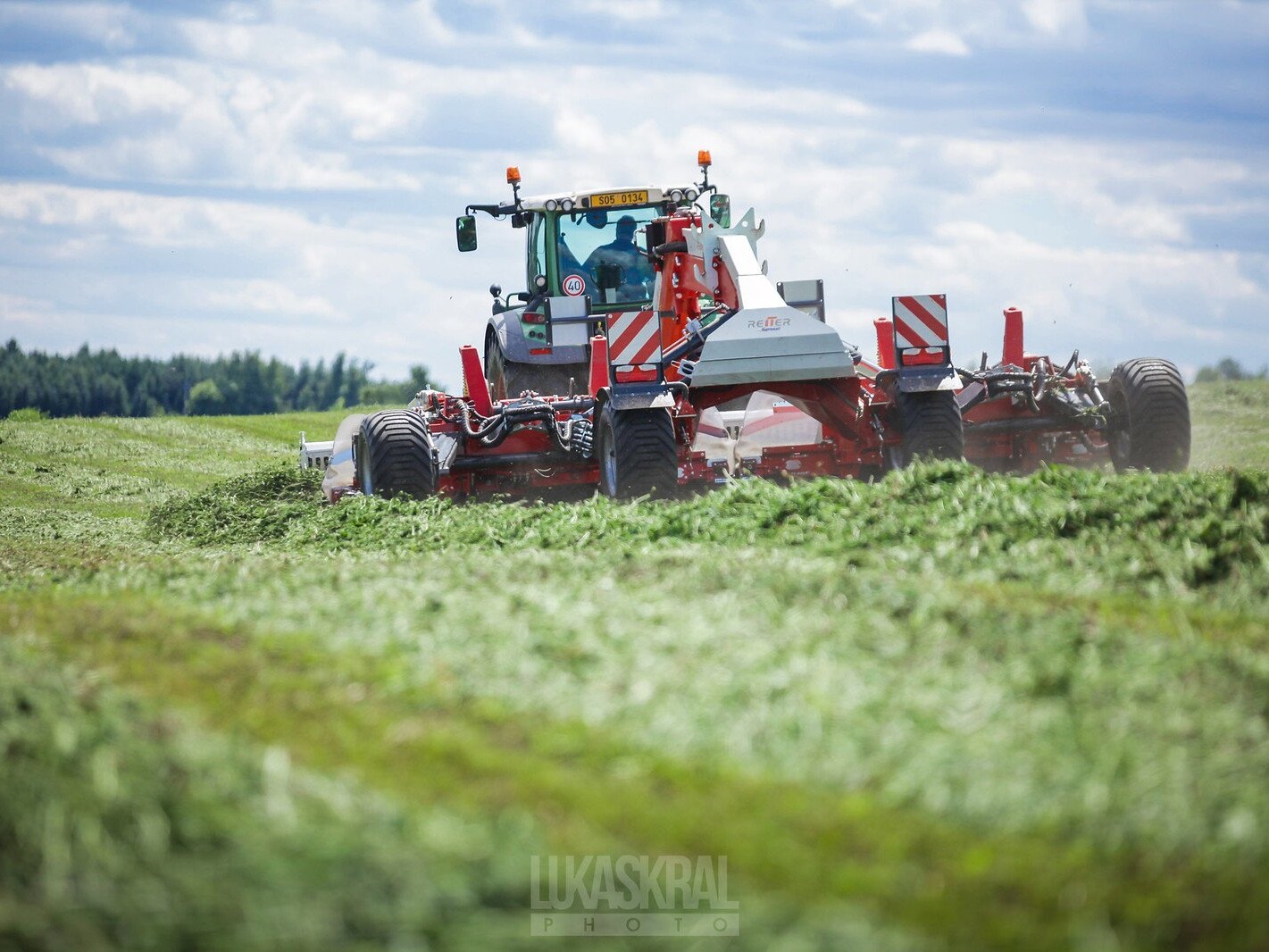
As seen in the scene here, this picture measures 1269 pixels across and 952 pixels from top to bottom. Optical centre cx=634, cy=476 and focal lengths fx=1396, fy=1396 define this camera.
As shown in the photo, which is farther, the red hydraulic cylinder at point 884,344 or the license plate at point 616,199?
the license plate at point 616,199

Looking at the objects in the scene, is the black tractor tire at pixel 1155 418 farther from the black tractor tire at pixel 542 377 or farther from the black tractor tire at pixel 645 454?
the black tractor tire at pixel 542 377

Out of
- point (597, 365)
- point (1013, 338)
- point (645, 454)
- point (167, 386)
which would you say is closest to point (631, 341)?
point (645, 454)

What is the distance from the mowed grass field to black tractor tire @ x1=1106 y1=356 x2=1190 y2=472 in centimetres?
524

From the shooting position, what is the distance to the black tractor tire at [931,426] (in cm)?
1268

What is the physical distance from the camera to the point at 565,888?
345cm

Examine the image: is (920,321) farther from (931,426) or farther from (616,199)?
(616,199)

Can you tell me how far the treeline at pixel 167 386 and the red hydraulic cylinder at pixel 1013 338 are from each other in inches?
2169

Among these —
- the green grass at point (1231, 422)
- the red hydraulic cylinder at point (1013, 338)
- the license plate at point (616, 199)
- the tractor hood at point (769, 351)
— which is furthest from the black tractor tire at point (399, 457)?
the green grass at point (1231, 422)

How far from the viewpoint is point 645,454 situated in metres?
12.1

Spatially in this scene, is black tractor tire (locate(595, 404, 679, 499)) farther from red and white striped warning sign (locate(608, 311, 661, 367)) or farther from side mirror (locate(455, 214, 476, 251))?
side mirror (locate(455, 214, 476, 251))

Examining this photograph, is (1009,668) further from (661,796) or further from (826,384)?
(826,384)

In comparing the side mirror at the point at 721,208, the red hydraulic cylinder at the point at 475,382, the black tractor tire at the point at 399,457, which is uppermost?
the side mirror at the point at 721,208

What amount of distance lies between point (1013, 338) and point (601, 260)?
521 cm

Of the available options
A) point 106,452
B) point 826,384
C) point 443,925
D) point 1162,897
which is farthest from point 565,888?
point 106,452
